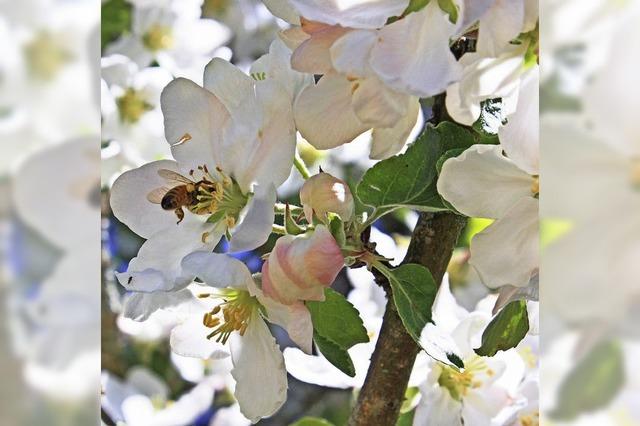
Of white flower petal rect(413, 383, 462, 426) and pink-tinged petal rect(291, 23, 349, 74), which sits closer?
pink-tinged petal rect(291, 23, 349, 74)

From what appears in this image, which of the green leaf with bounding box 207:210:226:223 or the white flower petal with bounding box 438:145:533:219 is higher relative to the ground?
the white flower petal with bounding box 438:145:533:219

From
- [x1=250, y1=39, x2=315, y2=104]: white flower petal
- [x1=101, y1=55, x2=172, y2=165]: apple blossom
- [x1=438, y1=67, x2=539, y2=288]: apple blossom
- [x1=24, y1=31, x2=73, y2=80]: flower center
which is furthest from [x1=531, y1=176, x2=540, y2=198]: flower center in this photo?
[x1=101, y1=55, x2=172, y2=165]: apple blossom

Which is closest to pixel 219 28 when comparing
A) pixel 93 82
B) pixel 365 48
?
pixel 93 82

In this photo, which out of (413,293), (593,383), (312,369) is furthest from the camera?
(312,369)

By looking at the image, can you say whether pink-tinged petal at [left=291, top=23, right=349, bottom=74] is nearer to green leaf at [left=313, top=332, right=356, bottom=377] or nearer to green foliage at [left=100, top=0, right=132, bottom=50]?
green leaf at [left=313, top=332, right=356, bottom=377]

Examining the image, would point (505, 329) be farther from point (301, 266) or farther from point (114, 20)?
point (114, 20)

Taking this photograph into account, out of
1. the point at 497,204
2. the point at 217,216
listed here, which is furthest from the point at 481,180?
the point at 217,216

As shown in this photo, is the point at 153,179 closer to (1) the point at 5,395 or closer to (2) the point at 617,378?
(1) the point at 5,395
